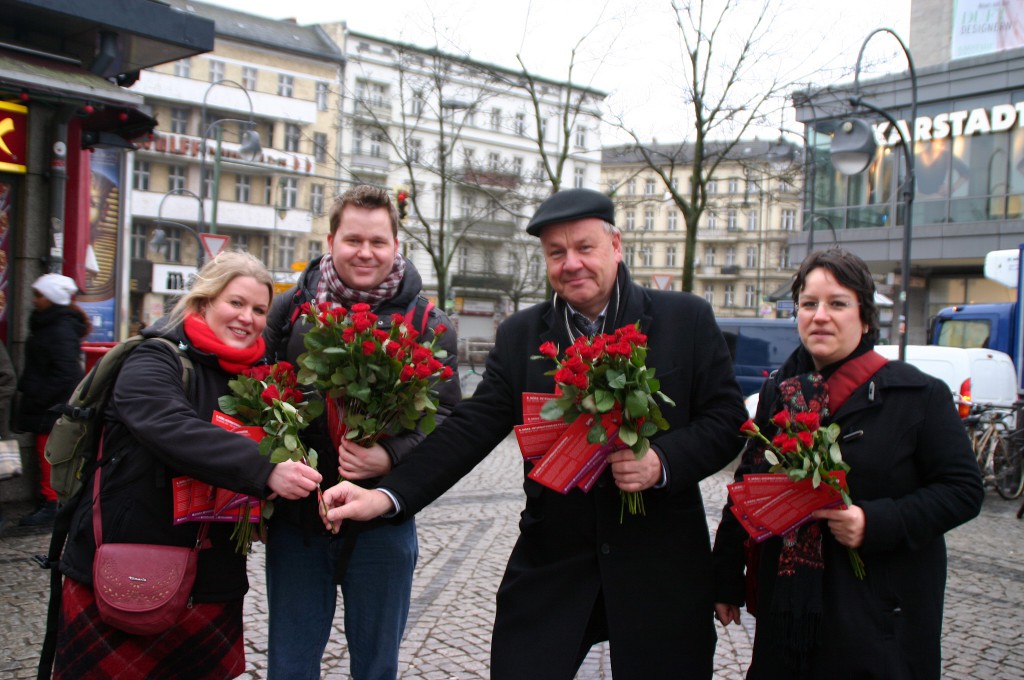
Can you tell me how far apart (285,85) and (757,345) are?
39210mm

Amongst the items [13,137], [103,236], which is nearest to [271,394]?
[13,137]

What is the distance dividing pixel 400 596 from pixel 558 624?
24.1 inches

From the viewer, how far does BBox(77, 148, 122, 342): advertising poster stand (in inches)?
425

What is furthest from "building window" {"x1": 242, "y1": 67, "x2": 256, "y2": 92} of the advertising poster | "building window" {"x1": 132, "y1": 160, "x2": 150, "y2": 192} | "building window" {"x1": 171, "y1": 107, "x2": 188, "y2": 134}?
the advertising poster

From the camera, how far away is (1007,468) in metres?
10.5

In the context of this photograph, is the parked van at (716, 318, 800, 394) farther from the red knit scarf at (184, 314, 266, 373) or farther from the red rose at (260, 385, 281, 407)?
the red rose at (260, 385, 281, 407)

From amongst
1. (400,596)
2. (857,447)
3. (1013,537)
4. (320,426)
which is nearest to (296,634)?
(400,596)

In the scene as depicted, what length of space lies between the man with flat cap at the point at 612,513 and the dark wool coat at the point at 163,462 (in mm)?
343

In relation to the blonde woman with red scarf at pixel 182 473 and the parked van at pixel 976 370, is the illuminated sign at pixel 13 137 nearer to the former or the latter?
the blonde woman with red scarf at pixel 182 473

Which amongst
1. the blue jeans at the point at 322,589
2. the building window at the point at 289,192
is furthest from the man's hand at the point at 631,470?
the building window at the point at 289,192

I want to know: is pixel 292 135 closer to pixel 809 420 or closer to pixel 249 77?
pixel 249 77

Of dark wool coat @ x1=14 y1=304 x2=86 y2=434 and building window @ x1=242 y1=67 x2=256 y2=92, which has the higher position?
building window @ x1=242 y1=67 x2=256 y2=92

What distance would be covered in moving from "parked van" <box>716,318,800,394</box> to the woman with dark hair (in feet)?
43.5

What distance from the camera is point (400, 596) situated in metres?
3.04
